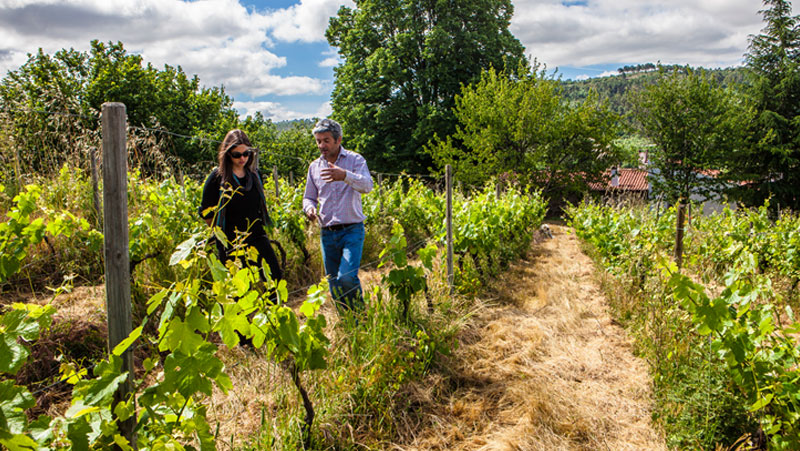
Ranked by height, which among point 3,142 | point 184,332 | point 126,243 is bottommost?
point 184,332

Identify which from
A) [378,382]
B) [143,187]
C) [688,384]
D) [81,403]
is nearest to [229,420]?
[378,382]

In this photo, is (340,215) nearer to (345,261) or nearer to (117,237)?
(345,261)

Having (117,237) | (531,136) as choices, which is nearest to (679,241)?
(117,237)

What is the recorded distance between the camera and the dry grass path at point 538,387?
236 cm

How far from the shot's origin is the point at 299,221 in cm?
525

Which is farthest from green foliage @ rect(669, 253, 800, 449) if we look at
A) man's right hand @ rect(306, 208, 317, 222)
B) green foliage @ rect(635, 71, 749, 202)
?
green foliage @ rect(635, 71, 749, 202)

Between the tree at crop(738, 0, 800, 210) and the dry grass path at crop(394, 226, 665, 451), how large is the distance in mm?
22028

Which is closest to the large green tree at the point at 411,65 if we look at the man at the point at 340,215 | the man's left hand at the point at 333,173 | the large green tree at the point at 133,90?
the large green tree at the point at 133,90

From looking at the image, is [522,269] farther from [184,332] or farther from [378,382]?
[184,332]

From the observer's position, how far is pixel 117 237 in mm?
1320

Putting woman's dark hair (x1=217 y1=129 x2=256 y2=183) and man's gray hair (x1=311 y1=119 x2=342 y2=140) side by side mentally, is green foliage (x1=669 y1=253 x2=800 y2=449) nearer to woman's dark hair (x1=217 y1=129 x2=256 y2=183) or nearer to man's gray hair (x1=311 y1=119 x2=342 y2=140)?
man's gray hair (x1=311 y1=119 x2=342 y2=140)

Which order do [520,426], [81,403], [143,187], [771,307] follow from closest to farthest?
[81,403], [771,307], [520,426], [143,187]

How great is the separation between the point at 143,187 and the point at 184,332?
365 centimetres

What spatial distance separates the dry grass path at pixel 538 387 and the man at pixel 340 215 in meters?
0.84
